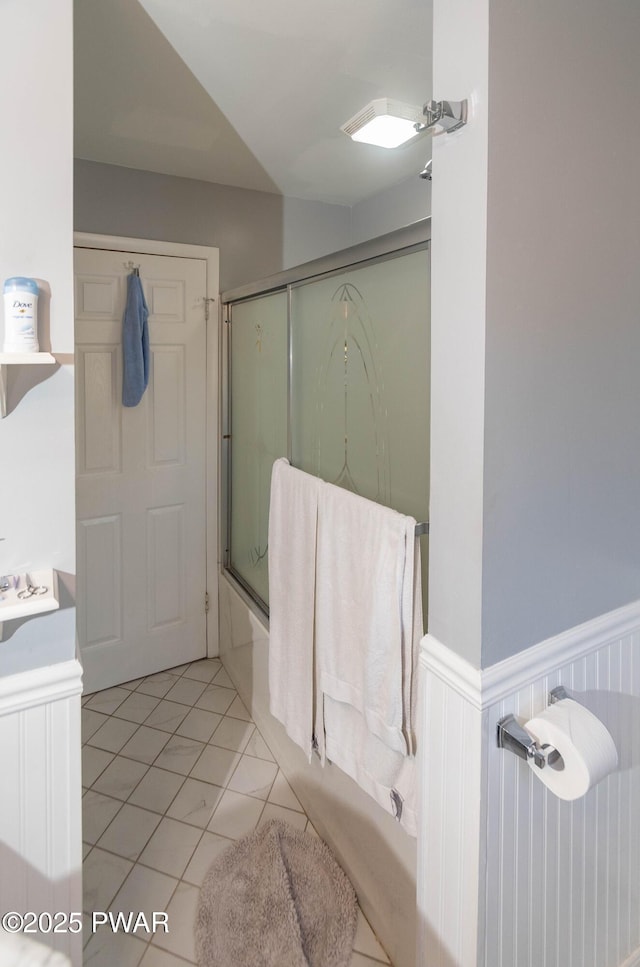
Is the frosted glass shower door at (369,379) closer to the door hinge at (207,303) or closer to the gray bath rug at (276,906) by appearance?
the door hinge at (207,303)

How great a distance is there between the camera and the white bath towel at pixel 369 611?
51.3 inches

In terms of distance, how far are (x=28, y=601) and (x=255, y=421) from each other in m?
1.45

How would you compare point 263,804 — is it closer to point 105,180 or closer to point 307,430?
point 307,430

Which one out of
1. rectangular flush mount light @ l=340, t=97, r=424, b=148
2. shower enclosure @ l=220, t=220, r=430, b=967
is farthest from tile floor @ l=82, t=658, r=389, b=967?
rectangular flush mount light @ l=340, t=97, r=424, b=148

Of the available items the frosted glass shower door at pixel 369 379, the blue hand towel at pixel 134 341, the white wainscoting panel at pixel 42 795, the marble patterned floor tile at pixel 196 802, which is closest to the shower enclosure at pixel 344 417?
the frosted glass shower door at pixel 369 379

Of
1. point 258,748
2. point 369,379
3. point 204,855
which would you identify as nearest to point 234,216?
point 369,379

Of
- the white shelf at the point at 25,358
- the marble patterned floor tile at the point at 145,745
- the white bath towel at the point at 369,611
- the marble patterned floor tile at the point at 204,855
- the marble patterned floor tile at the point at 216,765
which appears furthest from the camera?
the marble patterned floor tile at the point at 145,745

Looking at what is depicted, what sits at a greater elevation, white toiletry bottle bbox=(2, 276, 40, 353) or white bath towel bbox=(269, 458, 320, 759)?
white toiletry bottle bbox=(2, 276, 40, 353)

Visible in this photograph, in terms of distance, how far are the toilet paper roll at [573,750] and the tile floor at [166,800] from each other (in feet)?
2.76

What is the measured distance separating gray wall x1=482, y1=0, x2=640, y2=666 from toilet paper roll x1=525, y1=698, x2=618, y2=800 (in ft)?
0.50

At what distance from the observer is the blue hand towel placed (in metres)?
2.45

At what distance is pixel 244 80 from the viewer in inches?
66.1

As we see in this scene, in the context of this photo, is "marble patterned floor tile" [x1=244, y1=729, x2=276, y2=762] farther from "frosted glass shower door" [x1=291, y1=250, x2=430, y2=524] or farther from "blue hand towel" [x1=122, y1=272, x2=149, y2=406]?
"blue hand towel" [x1=122, y1=272, x2=149, y2=406]

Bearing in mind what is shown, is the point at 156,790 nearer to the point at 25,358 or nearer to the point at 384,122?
the point at 25,358
